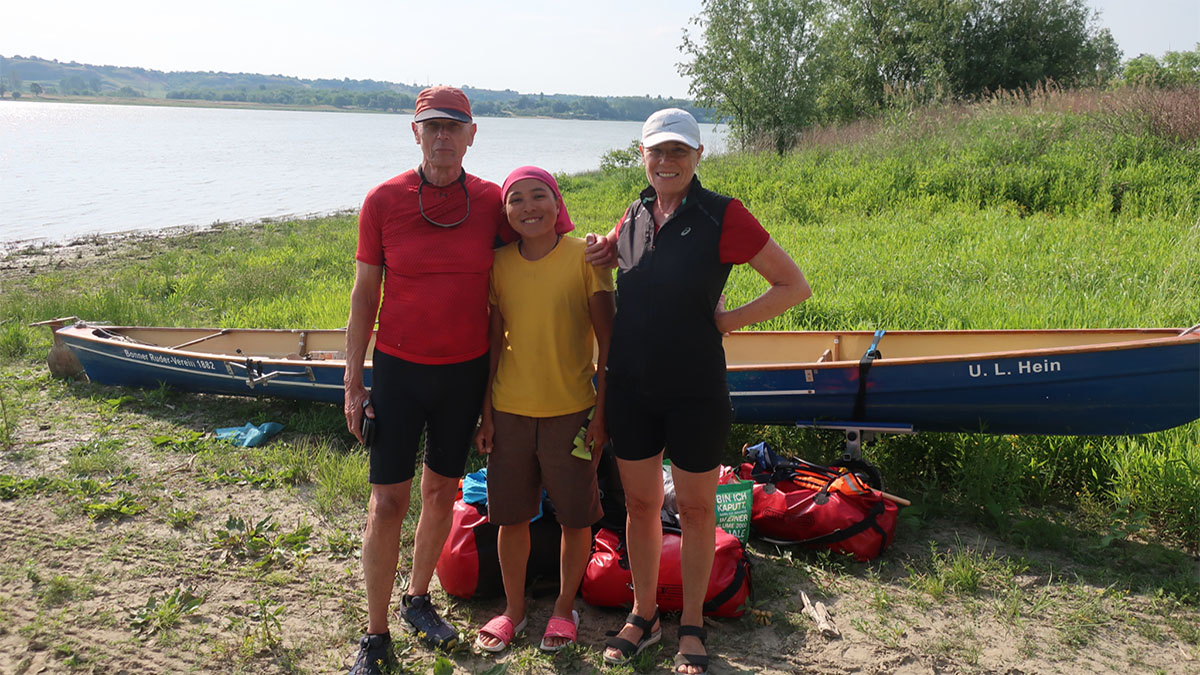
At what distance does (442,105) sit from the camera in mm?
2900

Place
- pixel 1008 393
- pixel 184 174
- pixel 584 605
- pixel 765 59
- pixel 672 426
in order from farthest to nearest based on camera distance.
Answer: pixel 184 174 < pixel 765 59 < pixel 1008 393 < pixel 584 605 < pixel 672 426

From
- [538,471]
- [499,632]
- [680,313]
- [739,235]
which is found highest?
[739,235]

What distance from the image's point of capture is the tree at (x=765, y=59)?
23.9 meters

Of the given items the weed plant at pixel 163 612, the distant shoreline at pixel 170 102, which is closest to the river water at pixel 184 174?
the weed plant at pixel 163 612

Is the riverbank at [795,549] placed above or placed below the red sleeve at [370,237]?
below

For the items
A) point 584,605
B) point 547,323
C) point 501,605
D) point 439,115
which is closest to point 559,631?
point 584,605

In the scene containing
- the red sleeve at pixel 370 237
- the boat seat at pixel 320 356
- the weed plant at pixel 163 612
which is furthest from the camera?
the boat seat at pixel 320 356

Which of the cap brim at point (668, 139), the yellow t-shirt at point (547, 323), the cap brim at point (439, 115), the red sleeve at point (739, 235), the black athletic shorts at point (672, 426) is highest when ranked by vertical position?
the cap brim at point (439, 115)

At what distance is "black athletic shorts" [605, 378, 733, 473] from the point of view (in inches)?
110

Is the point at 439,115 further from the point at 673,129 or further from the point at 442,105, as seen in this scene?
the point at 673,129

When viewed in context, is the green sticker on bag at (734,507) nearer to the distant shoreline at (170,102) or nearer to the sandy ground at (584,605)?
the sandy ground at (584,605)

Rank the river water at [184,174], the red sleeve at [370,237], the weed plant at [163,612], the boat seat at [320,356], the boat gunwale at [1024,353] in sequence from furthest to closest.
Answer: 1. the river water at [184,174]
2. the boat seat at [320,356]
3. the boat gunwale at [1024,353]
4. the weed plant at [163,612]
5. the red sleeve at [370,237]

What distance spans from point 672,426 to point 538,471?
2.04 feet

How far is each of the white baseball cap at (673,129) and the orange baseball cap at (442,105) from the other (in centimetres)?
68
